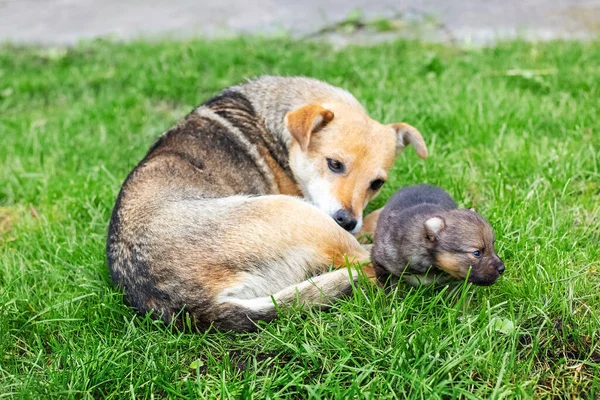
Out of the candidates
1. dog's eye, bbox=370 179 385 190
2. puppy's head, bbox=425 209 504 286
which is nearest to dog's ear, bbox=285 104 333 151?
dog's eye, bbox=370 179 385 190

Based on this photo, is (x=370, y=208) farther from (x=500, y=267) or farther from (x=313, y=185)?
(x=500, y=267)

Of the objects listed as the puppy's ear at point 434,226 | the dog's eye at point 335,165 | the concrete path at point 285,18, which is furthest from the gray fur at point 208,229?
the concrete path at point 285,18

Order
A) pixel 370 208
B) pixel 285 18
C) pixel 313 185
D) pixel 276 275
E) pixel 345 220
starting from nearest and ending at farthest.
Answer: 1. pixel 276 275
2. pixel 345 220
3. pixel 313 185
4. pixel 370 208
5. pixel 285 18

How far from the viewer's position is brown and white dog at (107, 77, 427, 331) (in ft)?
11.5

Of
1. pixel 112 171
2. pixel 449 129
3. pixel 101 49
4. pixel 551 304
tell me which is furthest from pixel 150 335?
pixel 101 49

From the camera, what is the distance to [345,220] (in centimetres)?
416

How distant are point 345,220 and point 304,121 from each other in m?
0.77

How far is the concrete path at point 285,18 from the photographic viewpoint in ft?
27.5

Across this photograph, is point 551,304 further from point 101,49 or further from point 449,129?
point 101,49

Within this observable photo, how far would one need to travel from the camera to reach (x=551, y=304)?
330cm

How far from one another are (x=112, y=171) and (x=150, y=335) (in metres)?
2.62

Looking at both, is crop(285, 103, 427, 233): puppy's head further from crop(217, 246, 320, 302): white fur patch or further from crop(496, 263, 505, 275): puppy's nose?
crop(496, 263, 505, 275): puppy's nose

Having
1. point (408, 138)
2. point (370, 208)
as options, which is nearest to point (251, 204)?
point (370, 208)

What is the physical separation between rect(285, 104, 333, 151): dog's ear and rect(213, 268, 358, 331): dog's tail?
45.5 inches
